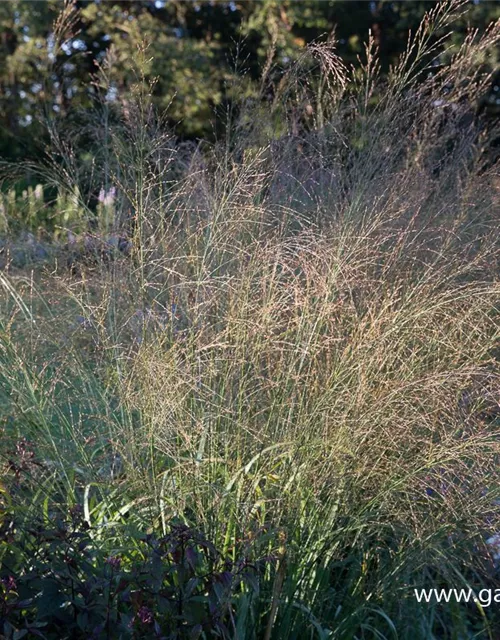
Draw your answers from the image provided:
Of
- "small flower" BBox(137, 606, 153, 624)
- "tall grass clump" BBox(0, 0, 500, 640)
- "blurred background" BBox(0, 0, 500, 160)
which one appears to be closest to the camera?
"small flower" BBox(137, 606, 153, 624)

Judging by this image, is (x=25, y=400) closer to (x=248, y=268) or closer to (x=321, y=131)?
(x=248, y=268)

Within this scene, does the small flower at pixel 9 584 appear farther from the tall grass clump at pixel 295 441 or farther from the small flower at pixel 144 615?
the small flower at pixel 144 615

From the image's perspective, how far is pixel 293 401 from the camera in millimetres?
2201

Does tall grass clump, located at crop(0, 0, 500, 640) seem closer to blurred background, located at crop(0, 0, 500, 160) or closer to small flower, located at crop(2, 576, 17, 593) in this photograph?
small flower, located at crop(2, 576, 17, 593)

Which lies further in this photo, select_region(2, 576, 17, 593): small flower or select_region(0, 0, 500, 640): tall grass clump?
select_region(0, 0, 500, 640): tall grass clump

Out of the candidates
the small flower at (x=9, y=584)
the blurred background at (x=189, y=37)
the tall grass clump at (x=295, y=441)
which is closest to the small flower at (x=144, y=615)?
the tall grass clump at (x=295, y=441)

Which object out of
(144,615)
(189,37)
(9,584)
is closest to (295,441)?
(144,615)

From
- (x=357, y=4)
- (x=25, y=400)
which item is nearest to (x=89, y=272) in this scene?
(x=25, y=400)

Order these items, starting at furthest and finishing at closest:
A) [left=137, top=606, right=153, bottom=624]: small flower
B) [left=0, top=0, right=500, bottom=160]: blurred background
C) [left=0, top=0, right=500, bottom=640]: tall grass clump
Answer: [left=0, top=0, right=500, bottom=160]: blurred background, [left=0, top=0, right=500, bottom=640]: tall grass clump, [left=137, top=606, right=153, bottom=624]: small flower

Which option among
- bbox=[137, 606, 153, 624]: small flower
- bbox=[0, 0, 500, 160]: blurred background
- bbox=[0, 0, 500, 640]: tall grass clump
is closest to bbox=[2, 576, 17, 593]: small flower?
bbox=[0, 0, 500, 640]: tall grass clump

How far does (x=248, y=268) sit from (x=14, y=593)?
1.01m

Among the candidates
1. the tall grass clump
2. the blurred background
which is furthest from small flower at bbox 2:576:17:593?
the blurred background

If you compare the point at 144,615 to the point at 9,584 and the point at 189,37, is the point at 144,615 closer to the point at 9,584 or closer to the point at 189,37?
the point at 9,584

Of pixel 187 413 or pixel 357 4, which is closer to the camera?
pixel 187 413
